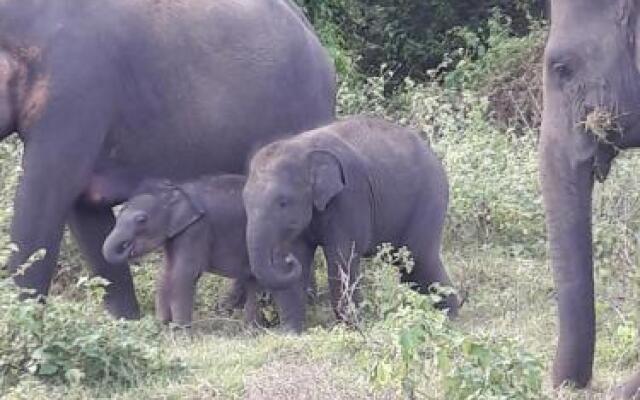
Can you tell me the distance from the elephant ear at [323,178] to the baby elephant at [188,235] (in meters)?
0.33

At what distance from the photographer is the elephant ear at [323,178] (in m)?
7.68

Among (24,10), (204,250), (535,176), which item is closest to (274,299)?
(204,250)

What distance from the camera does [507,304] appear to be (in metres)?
7.86

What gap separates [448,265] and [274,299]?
1259 mm

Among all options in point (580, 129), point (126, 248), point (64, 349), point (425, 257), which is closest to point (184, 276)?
point (126, 248)

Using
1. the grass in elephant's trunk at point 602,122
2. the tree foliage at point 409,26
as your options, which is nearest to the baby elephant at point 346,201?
the grass in elephant's trunk at point 602,122

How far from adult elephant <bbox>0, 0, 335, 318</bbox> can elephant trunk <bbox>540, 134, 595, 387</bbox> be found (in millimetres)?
2535

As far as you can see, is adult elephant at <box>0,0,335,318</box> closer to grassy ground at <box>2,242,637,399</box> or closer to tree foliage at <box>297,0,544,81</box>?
grassy ground at <box>2,242,637,399</box>

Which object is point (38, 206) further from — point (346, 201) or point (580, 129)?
point (580, 129)

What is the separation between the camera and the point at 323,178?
7.68m

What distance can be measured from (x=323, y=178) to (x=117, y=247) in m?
0.92

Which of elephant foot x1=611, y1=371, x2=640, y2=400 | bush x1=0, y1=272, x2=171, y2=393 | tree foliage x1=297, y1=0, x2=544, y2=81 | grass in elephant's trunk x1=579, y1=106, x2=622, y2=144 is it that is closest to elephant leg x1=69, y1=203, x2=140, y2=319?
bush x1=0, y1=272, x2=171, y2=393

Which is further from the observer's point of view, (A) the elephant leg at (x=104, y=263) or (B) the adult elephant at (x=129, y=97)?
(A) the elephant leg at (x=104, y=263)

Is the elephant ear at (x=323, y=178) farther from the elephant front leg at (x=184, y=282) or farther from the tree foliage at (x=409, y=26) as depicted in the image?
the tree foliage at (x=409, y=26)
